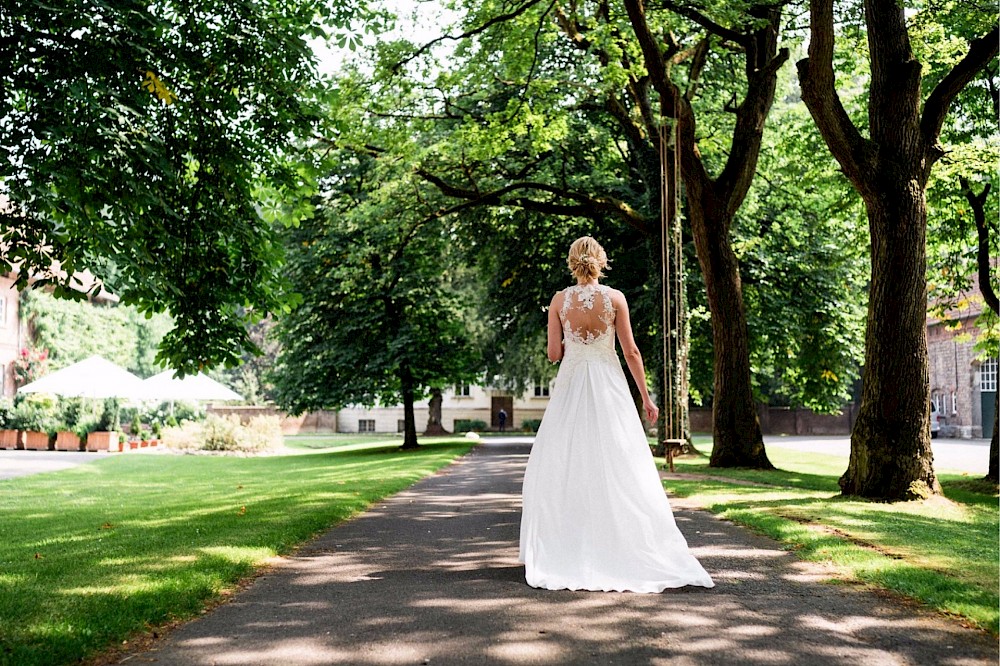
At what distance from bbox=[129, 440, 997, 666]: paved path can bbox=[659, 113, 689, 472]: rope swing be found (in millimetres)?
7692

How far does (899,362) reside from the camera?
11.7 m

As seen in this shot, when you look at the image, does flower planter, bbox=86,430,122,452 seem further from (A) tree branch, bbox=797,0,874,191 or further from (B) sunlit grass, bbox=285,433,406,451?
(A) tree branch, bbox=797,0,874,191

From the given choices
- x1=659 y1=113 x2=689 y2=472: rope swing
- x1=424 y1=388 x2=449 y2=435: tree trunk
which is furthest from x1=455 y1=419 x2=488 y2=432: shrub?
x1=659 y1=113 x2=689 y2=472: rope swing

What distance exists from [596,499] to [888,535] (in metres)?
3.69

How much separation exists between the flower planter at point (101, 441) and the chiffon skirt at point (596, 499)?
26939mm

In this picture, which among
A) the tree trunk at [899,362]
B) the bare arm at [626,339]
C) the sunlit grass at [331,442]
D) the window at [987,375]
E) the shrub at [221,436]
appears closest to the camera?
the bare arm at [626,339]

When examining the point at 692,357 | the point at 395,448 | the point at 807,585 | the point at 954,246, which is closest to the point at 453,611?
the point at 807,585

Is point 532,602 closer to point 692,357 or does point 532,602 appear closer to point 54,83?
point 54,83

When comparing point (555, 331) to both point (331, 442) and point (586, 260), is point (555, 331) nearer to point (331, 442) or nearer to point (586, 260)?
point (586, 260)

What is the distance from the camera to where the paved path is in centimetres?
457

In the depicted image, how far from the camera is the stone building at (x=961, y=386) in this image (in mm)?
46000

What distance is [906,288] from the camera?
1176cm

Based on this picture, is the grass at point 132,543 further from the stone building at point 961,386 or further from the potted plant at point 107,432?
the stone building at point 961,386

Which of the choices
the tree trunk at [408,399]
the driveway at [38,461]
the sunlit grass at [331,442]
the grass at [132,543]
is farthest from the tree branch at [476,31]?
the sunlit grass at [331,442]
